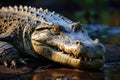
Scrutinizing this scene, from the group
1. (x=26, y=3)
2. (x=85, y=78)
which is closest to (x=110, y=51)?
(x=85, y=78)

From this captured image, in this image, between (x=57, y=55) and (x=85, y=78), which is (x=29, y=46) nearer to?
(x=57, y=55)

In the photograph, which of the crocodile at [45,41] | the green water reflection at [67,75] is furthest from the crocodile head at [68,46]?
the green water reflection at [67,75]

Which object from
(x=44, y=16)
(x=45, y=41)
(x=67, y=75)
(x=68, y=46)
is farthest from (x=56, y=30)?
(x=67, y=75)

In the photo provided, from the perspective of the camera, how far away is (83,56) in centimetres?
621

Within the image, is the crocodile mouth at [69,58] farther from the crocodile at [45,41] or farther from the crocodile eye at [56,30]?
the crocodile eye at [56,30]

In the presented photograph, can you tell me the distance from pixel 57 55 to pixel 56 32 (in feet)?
1.34

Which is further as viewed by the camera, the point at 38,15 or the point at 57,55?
the point at 38,15

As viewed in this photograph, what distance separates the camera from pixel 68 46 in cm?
639

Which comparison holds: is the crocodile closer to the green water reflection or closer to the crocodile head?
the crocodile head

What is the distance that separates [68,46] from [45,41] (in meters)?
0.61

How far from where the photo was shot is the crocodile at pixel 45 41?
6.28 meters

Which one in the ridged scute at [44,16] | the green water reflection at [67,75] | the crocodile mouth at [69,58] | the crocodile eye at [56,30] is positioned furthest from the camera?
the ridged scute at [44,16]

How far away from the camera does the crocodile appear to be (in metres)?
6.28

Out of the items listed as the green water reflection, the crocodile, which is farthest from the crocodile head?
the green water reflection
